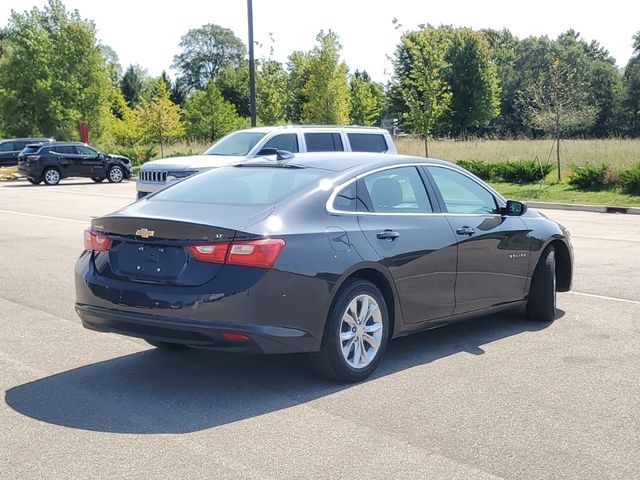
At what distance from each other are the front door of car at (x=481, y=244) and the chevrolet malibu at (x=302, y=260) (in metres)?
0.02

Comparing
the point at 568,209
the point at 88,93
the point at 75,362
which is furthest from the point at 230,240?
the point at 88,93

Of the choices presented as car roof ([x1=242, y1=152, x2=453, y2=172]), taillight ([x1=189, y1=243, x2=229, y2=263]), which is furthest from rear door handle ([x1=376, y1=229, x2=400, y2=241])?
taillight ([x1=189, y1=243, x2=229, y2=263])

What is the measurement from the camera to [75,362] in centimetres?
609

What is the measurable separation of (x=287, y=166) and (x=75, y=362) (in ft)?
7.04

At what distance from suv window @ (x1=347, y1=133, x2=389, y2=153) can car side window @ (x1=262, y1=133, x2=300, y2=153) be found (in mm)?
1215

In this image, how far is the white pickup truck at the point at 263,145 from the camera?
51.5 ft

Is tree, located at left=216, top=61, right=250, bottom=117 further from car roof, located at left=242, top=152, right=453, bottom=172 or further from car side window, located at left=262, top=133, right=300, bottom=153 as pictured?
car roof, located at left=242, top=152, right=453, bottom=172

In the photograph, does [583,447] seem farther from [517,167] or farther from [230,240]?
[517,167]

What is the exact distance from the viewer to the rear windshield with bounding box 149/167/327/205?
5.75m

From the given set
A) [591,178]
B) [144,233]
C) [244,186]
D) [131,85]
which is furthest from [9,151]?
Result: [131,85]

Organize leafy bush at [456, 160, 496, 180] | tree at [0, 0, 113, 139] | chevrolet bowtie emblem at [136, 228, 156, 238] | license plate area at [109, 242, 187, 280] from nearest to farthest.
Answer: license plate area at [109, 242, 187, 280] < chevrolet bowtie emblem at [136, 228, 156, 238] < leafy bush at [456, 160, 496, 180] < tree at [0, 0, 113, 139]

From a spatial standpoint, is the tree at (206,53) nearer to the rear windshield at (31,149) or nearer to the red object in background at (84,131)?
the red object in background at (84,131)

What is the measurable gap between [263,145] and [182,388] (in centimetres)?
1083

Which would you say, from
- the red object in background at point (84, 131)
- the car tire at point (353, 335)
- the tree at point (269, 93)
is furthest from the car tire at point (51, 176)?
the car tire at point (353, 335)
